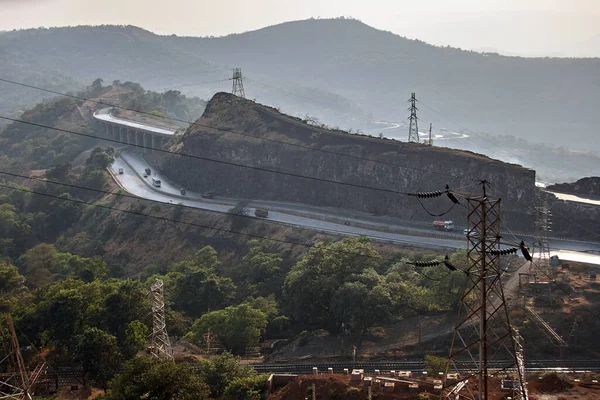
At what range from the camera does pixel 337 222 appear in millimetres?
79750

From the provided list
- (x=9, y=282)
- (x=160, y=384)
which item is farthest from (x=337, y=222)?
(x=160, y=384)

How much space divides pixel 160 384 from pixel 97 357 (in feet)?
40.9

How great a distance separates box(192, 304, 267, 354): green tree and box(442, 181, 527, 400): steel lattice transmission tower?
1547 cm

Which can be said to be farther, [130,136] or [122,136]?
[122,136]

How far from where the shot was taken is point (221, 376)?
4181cm

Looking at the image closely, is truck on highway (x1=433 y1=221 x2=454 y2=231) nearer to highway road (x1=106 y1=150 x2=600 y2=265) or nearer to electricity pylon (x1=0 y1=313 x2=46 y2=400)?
highway road (x1=106 y1=150 x2=600 y2=265)

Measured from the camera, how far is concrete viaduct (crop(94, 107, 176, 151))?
128 m

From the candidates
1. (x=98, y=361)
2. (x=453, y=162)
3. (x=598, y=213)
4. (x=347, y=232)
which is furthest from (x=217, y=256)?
(x=598, y=213)

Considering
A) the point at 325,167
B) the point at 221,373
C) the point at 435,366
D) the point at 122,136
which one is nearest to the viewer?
the point at 221,373

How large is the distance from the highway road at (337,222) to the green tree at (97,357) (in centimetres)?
3409

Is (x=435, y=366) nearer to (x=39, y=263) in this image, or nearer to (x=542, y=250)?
(x=542, y=250)

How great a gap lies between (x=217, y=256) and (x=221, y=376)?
38215 millimetres

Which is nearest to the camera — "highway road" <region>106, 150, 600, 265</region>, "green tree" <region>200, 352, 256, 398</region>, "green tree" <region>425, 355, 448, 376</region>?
"green tree" <region>200, 352, 256, 398</region>

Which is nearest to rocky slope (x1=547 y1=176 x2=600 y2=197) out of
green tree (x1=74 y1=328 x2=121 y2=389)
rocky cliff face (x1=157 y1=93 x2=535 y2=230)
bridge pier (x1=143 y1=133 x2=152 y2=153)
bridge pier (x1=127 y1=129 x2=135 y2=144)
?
rocky cliff face (x1=157 y1=93 x2=535 y2=230)
